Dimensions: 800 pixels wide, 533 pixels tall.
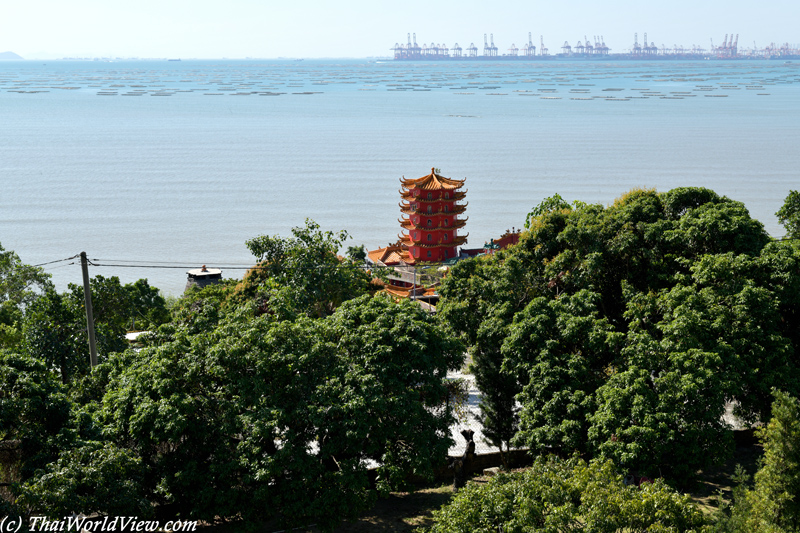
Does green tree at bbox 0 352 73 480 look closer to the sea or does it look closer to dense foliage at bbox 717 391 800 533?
the sea

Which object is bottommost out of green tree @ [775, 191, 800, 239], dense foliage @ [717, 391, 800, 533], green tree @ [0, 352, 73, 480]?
dense foliage @ [717, 391, 800, 533]

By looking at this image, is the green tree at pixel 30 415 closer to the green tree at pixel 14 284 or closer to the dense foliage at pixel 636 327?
the dense foliage at pixel 636 327

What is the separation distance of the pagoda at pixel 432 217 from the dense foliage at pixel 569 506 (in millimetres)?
27867

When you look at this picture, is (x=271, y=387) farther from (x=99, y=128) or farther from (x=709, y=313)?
(x=99, y=128)

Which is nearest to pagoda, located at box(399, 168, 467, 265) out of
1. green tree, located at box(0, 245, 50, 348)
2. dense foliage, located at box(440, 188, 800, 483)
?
green tree, located at box(0, 245, 50, 348)

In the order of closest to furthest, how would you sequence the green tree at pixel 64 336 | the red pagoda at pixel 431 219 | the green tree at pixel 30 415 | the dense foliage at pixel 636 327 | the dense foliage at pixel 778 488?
the dense foliage at pixel 778 488 → the green tree at pixel 30 415 → the dense foliage at pixel 636 327 → the green tree at pixel 64 336 → the red pagoda at pixel 431 219

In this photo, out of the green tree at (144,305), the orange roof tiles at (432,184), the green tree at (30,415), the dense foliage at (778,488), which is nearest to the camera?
the dense foliage at (778,488)

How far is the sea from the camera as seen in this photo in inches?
2170

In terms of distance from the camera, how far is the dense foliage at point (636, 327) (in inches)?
583

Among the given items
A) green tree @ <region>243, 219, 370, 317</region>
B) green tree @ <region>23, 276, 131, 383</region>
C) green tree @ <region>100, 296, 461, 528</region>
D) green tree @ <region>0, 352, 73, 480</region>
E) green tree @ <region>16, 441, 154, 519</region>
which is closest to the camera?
green tree @ <region>16, 441, 154, 519</region>

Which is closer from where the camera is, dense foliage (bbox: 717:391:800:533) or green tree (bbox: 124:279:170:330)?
dense foliage (bbox: 717:391:800:533)

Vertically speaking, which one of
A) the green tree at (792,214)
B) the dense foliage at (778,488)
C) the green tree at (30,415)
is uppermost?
the green tree at (792,214)

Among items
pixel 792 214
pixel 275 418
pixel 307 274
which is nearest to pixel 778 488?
pixel 275 418

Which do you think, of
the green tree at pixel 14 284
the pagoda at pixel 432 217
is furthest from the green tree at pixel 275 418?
the pagoda at pixel 432 217
